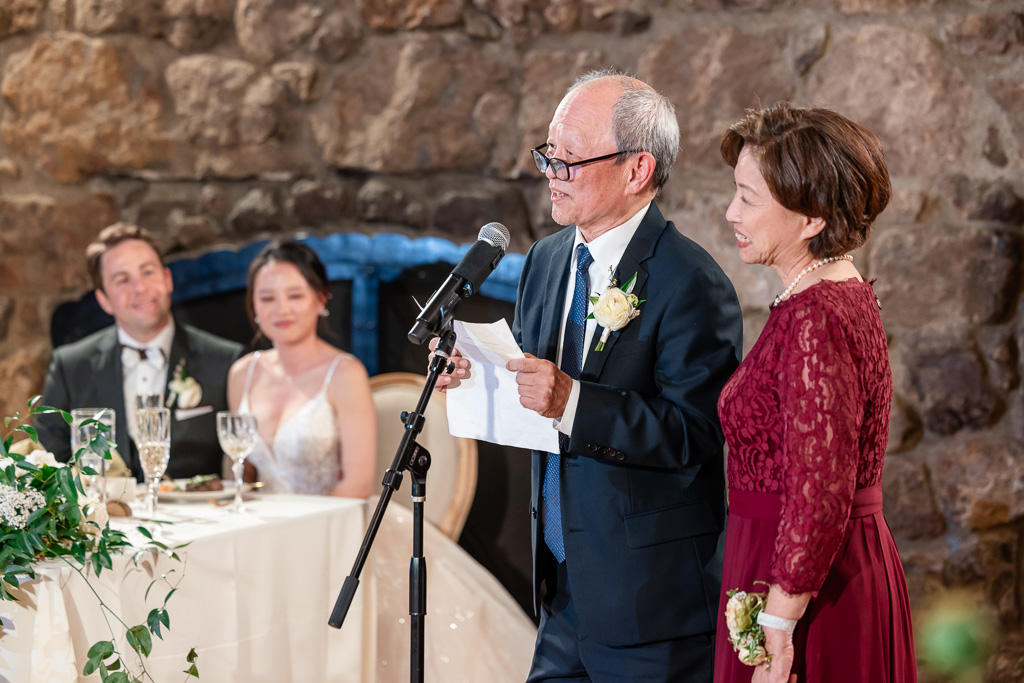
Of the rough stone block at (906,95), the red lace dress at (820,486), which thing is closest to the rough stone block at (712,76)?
the rough stone block at (906,95)

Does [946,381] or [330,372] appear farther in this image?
[330,372]

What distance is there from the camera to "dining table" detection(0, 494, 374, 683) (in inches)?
82.7

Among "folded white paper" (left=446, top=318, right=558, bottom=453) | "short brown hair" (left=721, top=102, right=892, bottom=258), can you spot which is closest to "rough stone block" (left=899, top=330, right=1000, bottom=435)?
"short brown hair" (left=721, top=102, right=892, bottom=258)

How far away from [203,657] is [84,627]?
0.33 meters

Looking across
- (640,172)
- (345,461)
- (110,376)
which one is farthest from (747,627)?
(110,376)

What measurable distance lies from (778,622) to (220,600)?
143 cm

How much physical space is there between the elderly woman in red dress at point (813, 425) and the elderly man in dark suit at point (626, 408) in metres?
0.20

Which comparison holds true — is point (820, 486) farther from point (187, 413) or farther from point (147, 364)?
point (147, 364)

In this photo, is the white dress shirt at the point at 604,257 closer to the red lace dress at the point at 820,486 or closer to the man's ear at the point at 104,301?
the red lace dress at the point at 820,486

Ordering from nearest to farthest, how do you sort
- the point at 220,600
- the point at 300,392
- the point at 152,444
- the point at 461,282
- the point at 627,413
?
the point at 461,282 < the point at 627,413 < the point at 220,600 < the point at 152,444 < the point at 300,392

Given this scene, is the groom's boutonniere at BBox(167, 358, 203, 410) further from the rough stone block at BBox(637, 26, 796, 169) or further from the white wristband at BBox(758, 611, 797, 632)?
the white wristband at BBox(758, 611, 797, 632)

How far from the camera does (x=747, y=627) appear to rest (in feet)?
5.23

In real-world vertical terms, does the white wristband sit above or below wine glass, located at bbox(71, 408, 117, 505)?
below

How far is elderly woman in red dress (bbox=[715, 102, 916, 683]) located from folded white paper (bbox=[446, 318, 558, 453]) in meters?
0.41
